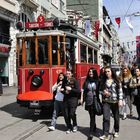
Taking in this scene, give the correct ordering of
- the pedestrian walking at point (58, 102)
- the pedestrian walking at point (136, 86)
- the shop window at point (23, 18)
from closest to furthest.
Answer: the pedestrian walking at point (58, 102), the pedestrian walking at point (136, 86), the shop window at point (23, 18)

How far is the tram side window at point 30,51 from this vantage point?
13.9 metres

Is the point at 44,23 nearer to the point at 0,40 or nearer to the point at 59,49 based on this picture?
the point at 59,49

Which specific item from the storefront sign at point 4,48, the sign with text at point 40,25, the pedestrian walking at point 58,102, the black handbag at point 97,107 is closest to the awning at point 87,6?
the storefront sign at point 4,48

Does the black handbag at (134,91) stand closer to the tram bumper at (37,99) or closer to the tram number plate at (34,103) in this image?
the tram bumper at (37,99)

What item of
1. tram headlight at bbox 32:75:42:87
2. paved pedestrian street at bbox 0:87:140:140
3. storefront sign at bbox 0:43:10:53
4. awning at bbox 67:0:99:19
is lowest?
paved pedestrian street at bbox 0:87:140:140

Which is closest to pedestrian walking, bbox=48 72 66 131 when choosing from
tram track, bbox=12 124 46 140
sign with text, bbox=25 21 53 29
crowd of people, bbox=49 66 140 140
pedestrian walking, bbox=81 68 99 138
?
crowd of people, bbox=49 66 140 140

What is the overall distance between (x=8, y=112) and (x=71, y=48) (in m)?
3.47

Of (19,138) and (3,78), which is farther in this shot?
(3,78)

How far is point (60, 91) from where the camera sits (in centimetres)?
Answer: 1066

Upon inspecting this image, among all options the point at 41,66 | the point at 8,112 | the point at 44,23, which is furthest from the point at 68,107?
the point at 8,112

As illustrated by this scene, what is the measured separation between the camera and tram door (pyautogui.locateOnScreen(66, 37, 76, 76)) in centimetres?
1446

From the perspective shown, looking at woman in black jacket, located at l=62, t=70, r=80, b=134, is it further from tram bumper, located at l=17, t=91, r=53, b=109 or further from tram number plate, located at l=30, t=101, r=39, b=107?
tram number plate, located at l=30, t=101, r=39, b=107

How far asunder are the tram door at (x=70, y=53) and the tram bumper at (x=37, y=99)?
1.60 meters

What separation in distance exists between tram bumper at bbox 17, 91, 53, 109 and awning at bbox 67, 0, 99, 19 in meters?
65.6
